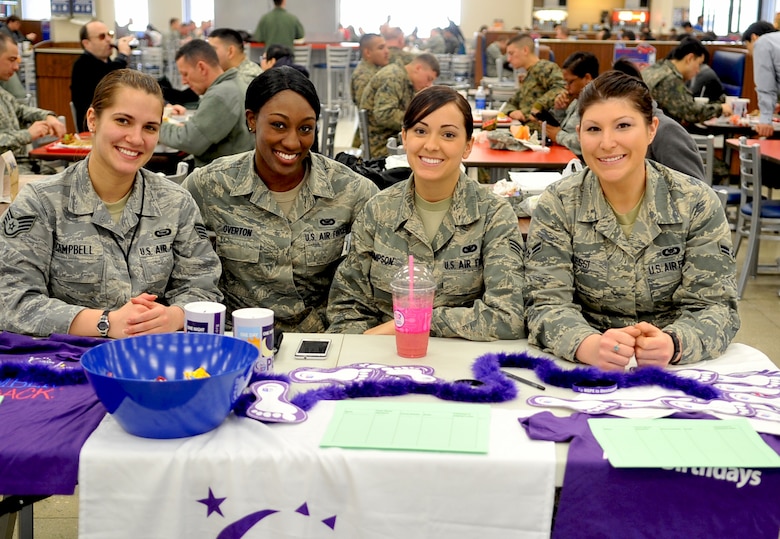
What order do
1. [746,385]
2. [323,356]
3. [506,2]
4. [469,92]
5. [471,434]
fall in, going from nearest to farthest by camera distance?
[471,434], [746,385], [323,356], [469,92], [506,2]

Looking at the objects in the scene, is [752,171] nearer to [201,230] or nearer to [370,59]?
[201,230]

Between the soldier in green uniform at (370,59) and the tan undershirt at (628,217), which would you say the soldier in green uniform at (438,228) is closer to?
the tan undershirt at (628,217)

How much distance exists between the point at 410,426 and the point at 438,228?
2.74 ft

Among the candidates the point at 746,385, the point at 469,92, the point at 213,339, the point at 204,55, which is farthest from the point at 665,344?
the point at 469,92

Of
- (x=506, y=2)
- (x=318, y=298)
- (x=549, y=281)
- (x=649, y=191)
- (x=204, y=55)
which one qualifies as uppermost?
(x=506, y=2)

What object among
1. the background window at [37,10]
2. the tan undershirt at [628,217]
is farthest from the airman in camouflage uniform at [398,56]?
the background window at [37,10]

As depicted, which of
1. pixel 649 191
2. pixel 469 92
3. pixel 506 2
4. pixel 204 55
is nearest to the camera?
pixel 649 191

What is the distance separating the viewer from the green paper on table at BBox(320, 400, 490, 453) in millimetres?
1461

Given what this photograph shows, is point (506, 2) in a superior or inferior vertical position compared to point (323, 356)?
superior

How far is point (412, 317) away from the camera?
189 cm

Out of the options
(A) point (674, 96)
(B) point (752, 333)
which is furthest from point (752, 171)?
(A) point (674, 96)

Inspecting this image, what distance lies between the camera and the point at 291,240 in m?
2.52

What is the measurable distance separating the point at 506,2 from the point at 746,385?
2041 centimetres

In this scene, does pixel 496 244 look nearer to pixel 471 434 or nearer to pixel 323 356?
pixel 323 356
